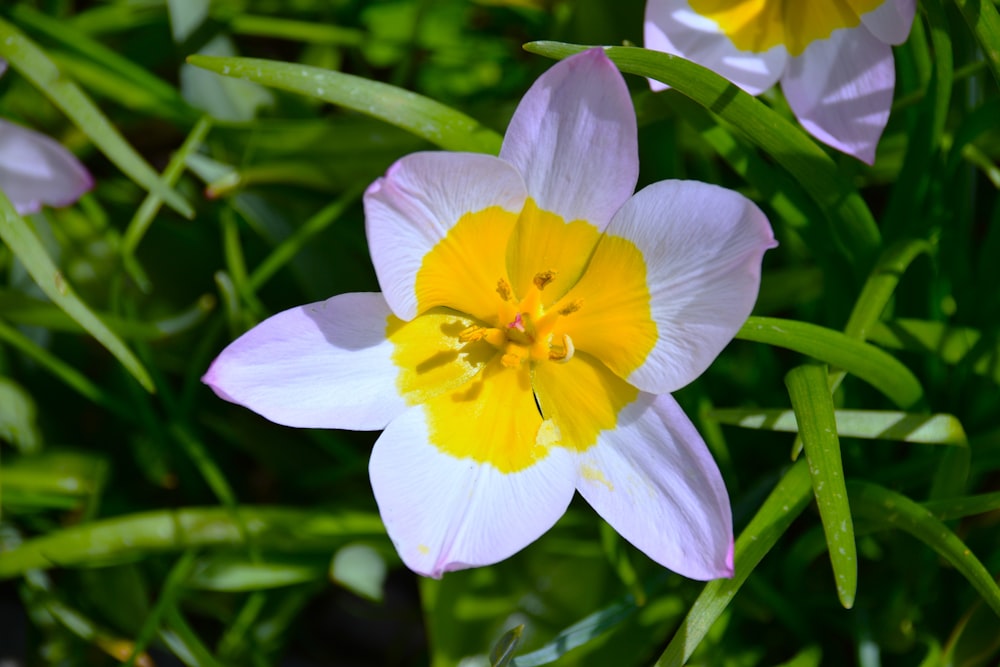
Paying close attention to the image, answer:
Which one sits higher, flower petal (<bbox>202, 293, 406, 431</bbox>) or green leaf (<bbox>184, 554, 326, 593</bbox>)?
flower petal (<bbox>202, 293, 406, 431</bbox>)

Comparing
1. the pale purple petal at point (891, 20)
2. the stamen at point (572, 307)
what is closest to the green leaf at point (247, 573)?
the stamen at point (572, 307)

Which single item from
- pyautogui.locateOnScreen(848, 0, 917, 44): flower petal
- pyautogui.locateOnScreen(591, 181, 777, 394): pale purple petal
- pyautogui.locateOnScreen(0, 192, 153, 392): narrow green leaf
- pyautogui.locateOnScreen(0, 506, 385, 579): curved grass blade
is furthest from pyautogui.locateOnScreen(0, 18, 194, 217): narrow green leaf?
pyautogui.locateOnScreen(848, 0, 917, 44): flower petal

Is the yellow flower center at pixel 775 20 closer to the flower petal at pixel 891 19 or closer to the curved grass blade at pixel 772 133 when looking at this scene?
the flower petal at pixel 891 19

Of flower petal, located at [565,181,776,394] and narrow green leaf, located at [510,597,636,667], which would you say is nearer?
flower petal, located at [565,181,776,394]

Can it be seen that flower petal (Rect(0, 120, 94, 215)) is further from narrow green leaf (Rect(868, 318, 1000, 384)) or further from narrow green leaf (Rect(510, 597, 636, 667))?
narrow green leaf (Rect(868, 318, 1000, 384))

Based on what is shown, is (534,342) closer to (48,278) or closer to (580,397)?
(580,397)

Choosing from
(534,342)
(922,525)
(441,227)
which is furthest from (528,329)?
(922,525)

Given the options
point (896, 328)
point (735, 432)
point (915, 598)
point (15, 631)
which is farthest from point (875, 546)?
point (15, 631)
